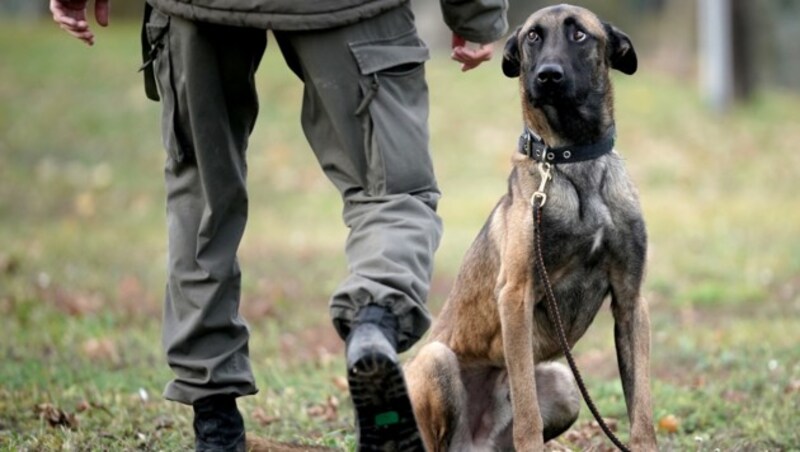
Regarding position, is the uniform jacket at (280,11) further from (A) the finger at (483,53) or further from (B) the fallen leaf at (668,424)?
(B) the fallen leaf at (668,424)

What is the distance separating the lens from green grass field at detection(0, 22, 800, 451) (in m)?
5.88

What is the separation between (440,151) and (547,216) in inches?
512

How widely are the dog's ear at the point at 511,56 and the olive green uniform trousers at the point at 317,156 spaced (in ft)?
1.55

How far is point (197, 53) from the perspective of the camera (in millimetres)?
4254

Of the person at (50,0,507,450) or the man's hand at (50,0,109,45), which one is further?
the man's hand at (50,0,109,45)

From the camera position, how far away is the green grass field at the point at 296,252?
5.88m

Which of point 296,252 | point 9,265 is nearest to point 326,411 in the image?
point 9,265

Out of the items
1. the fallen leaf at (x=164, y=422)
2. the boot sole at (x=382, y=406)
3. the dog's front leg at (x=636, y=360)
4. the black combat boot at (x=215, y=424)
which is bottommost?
the fallen leaf at (x=164, y=422)

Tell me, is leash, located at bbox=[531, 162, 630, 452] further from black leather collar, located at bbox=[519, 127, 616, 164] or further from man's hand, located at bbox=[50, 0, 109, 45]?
man's hand, located at bbox=[50, 0, 109, 45]

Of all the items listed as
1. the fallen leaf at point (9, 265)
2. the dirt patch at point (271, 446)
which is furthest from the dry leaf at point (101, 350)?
the dirt patch at point (271, 446)

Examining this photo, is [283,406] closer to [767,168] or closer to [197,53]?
[197,53]

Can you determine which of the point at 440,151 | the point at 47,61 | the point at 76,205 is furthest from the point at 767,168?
the point at 47,61

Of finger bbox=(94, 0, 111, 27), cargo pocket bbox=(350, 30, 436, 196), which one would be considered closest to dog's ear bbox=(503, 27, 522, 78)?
cargo pocket bbox=(350, 30, 436, 196)

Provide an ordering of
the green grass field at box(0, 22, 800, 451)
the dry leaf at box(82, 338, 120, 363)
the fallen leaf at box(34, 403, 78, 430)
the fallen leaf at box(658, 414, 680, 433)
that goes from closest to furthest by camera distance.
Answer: the fallen leaf at box(34, 403, 78, 430), the fallen leaf at box(658, 414, 680, 433), the green grass field at box(0, 22, 800, 451), the dry leaf at box(82, 338, 120, 363)
